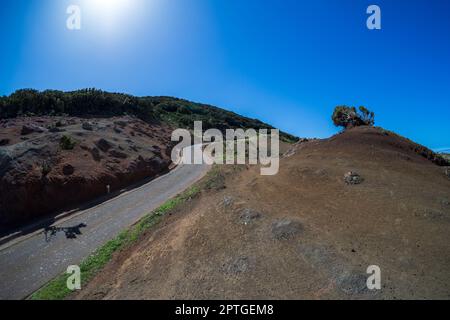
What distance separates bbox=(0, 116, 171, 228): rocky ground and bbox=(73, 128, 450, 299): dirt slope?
26.9 ft

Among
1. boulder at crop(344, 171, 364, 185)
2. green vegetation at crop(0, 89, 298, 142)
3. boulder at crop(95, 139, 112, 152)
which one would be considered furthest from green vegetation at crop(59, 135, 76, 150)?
boulder at crop(344, 171, 364, 185)

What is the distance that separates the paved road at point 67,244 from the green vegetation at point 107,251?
540 millimetres

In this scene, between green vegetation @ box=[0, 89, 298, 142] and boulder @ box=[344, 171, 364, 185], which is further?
green vegetation @ box=[0, 89, 298, 142]

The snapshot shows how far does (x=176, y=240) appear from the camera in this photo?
34.3ft

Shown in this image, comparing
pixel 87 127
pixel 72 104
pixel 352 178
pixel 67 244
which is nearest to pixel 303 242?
pixel 352 178

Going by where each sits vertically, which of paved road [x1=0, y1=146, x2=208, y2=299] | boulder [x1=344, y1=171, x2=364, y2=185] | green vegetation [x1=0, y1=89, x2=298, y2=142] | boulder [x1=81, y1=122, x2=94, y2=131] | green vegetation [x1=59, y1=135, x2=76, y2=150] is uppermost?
green vegetation [x1=0, y1=89, x2=298, y2=142]

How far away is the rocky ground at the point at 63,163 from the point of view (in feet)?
52.9

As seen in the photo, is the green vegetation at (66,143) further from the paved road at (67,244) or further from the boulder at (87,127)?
the paved road at (67,244)

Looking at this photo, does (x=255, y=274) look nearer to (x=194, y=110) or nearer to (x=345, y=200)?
(x=345, y=200)

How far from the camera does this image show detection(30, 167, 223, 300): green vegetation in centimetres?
954

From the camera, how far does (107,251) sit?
11766 mm

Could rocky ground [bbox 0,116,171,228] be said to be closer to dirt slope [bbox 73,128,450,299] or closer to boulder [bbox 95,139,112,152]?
boulder [bbox 95,139,112,152]

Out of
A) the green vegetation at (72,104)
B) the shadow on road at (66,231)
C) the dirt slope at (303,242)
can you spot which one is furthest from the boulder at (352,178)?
the green vegetation at (72,104)

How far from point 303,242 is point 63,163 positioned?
16.6 meters
